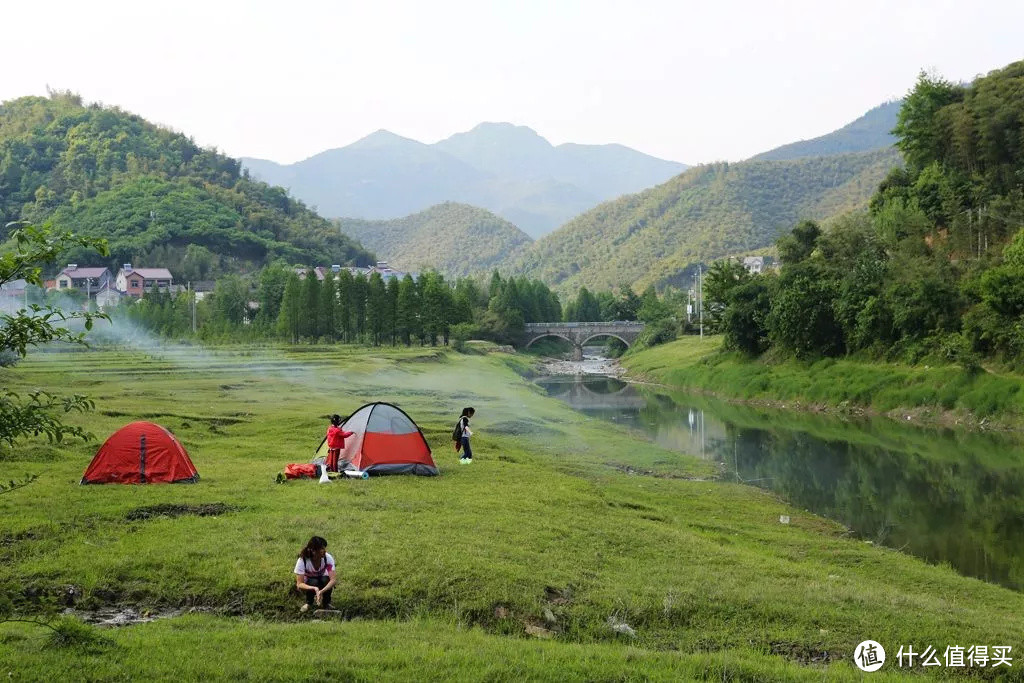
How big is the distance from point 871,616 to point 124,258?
537ft

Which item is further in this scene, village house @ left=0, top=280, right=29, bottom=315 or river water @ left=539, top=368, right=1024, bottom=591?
village house @ left=0, top=280, right=29, bottom=315

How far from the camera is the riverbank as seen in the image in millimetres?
42406

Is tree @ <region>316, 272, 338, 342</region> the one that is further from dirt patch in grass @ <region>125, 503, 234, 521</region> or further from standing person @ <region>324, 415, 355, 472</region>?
dirt patch in grass @ <region>125, 503, 234, 521</region>

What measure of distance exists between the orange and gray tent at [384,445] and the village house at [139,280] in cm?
12554

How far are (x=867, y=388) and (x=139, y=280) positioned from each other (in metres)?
120

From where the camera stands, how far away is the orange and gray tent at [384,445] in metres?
Answer: 21.0

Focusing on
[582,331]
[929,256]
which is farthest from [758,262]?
[929,256]

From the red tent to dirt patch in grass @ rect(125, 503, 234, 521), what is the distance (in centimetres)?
258

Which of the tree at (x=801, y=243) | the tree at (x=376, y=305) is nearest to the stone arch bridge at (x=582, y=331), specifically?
the tree at (x=376, y=305)

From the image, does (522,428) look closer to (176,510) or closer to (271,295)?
(176,510)

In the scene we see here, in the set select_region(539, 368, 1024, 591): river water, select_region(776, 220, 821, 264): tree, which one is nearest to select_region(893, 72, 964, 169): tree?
select_region(776, 220, 821, 264): tree

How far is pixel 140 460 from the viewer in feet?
62.4

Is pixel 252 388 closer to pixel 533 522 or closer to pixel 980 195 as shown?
pixel 533 522

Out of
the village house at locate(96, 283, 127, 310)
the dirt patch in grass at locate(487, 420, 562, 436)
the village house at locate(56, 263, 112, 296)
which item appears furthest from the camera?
the village house at locate(56, 263, 112, 296)
